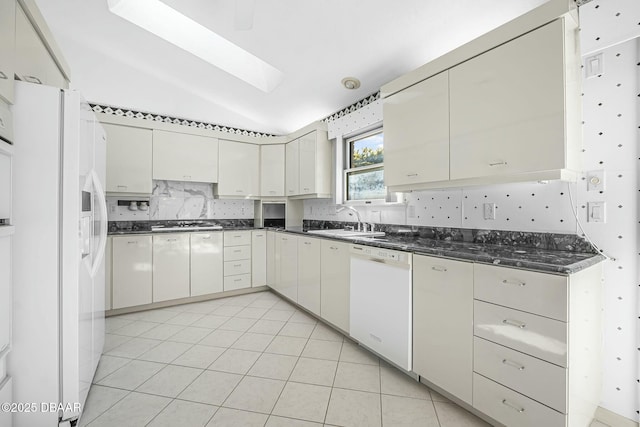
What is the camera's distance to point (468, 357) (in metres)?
1.48

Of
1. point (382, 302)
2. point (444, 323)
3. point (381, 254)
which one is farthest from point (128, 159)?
point (444, 323)

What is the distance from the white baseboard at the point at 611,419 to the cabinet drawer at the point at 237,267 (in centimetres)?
345

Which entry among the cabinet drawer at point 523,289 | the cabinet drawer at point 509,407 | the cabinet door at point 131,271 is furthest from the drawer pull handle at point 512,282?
the cabinet door at point 131,271

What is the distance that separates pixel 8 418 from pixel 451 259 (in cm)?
224

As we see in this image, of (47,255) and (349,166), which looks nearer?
(47,255)

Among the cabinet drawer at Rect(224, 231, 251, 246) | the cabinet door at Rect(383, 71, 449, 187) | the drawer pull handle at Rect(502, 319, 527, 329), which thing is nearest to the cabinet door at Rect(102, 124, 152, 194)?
the cabinet drawer at Rect(224, 231, 251, 246)

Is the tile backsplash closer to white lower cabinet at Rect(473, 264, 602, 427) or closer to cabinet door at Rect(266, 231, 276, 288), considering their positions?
cabinet door at Rect(266, 231, 276, 288)

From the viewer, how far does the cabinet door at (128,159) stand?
3.20m

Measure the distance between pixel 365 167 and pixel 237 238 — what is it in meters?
1.96

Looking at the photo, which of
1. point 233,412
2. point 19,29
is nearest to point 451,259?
point 233,412

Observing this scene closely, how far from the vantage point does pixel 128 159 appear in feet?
10.8

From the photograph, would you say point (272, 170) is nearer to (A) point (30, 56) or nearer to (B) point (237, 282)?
(B) point (237, 282)

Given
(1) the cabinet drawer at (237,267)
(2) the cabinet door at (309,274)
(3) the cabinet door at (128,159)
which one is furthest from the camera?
(1) the cabinet drawer at (237,267)

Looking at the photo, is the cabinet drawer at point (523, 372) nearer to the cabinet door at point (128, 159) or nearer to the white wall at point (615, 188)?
the white wall at point (615, 188)
